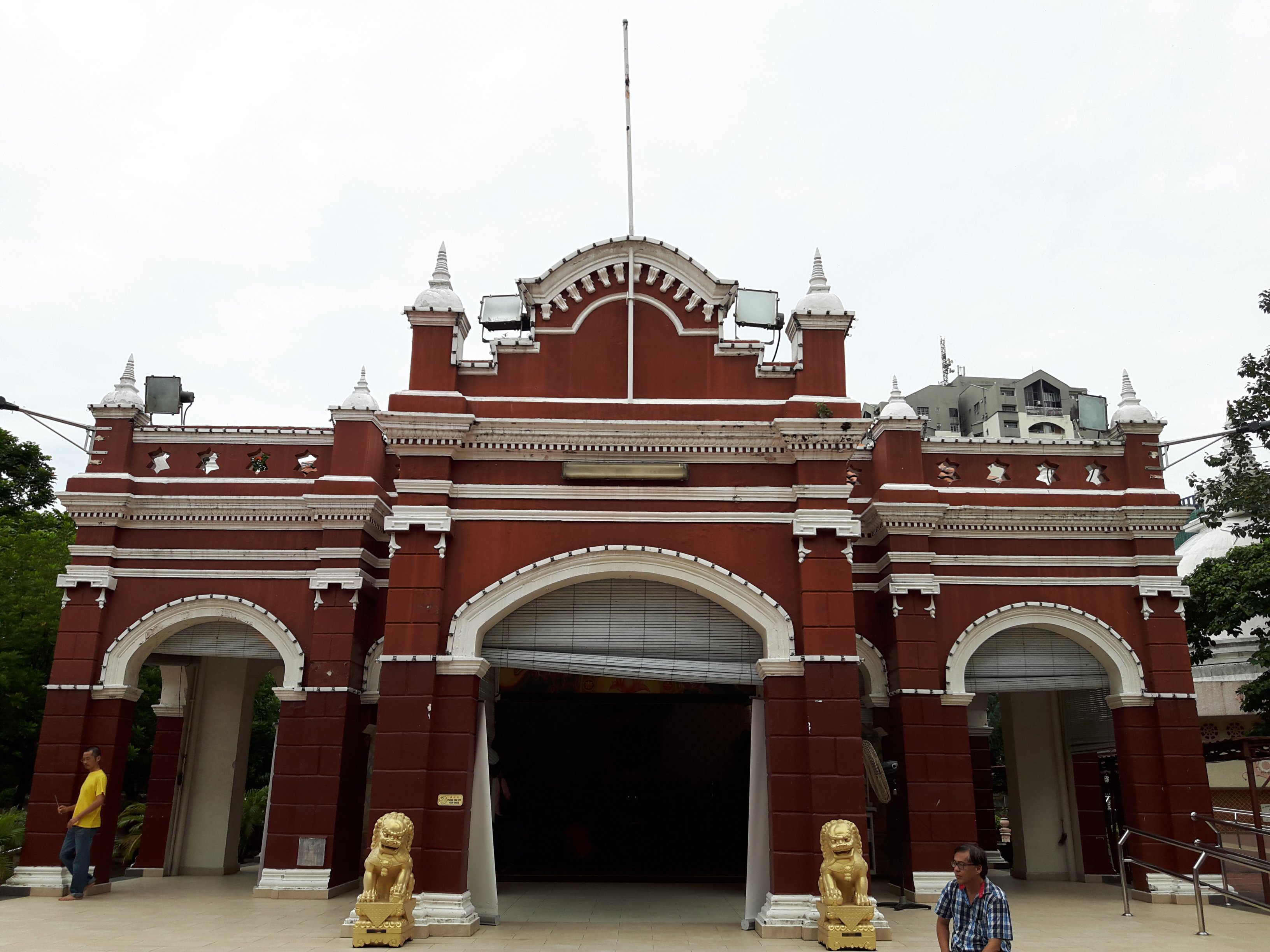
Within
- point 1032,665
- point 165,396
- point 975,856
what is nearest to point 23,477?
point 165,396

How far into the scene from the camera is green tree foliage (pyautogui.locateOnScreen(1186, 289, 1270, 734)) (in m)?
16.5

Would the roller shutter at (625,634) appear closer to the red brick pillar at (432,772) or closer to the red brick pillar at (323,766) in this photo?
the red brick pillar at (432,772)

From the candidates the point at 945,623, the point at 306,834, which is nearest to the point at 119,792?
the point at 306,834

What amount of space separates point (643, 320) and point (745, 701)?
711 cm

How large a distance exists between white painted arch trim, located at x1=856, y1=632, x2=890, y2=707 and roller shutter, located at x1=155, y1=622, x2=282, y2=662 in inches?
336

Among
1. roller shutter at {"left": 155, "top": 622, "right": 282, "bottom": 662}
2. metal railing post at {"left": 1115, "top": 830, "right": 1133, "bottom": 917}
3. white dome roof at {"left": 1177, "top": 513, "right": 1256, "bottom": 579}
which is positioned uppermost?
white dome roof at {"left": 1177, "top": 513, "right": 1256, "bottom": 579}

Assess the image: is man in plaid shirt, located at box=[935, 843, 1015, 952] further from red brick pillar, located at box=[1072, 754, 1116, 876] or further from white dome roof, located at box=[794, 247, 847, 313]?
red brick pillar, located at box=[1072, 754, 1116, 876]

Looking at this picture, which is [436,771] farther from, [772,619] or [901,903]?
[901,903]

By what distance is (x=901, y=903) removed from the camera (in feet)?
40.2

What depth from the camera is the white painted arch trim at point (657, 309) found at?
12133 mm

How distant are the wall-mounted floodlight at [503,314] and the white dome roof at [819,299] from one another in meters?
3.61

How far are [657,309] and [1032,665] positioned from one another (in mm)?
7524

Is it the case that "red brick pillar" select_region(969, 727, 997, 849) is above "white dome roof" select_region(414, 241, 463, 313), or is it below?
below

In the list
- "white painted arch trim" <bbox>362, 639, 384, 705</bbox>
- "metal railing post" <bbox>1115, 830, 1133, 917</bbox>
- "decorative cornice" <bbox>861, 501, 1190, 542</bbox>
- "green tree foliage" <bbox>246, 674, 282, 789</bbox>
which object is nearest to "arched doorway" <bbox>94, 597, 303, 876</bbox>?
"white painted arch trim" <bbox>362, 639, 384, 705</bbox>
